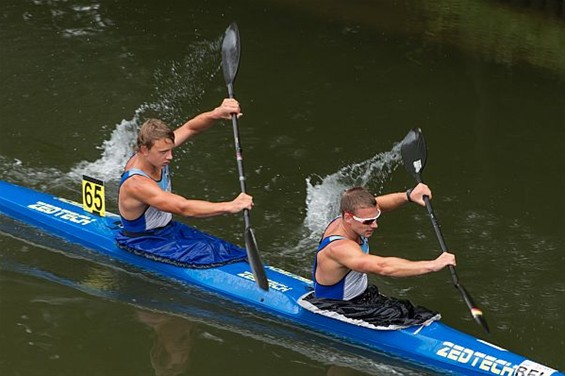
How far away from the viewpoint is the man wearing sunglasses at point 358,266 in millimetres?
6801

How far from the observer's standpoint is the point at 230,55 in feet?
30.2

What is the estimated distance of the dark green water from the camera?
294 inches

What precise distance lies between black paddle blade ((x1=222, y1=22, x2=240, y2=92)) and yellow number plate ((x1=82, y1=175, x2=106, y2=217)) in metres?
1.43

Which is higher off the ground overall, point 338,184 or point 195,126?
point 195,126

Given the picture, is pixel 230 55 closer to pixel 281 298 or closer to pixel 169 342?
pixel 281 298

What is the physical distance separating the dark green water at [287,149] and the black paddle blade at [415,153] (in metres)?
0.89

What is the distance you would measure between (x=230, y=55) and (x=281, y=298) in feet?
8.55

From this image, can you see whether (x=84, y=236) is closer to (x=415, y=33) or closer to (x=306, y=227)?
(x=306, y=227)

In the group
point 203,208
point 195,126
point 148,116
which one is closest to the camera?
point 203,208

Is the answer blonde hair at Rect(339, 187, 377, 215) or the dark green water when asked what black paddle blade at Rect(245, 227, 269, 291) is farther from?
blonde hair at Rect(339, 187, 377, 215)

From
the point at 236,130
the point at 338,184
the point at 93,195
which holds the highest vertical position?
the point at 236,130

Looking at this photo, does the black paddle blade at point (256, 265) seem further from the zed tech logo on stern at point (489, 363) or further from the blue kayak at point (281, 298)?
the zed tech logo on stern at point (489, 363)

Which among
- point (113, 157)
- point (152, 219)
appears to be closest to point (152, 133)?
point (152, 219)

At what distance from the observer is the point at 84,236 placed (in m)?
8.41
